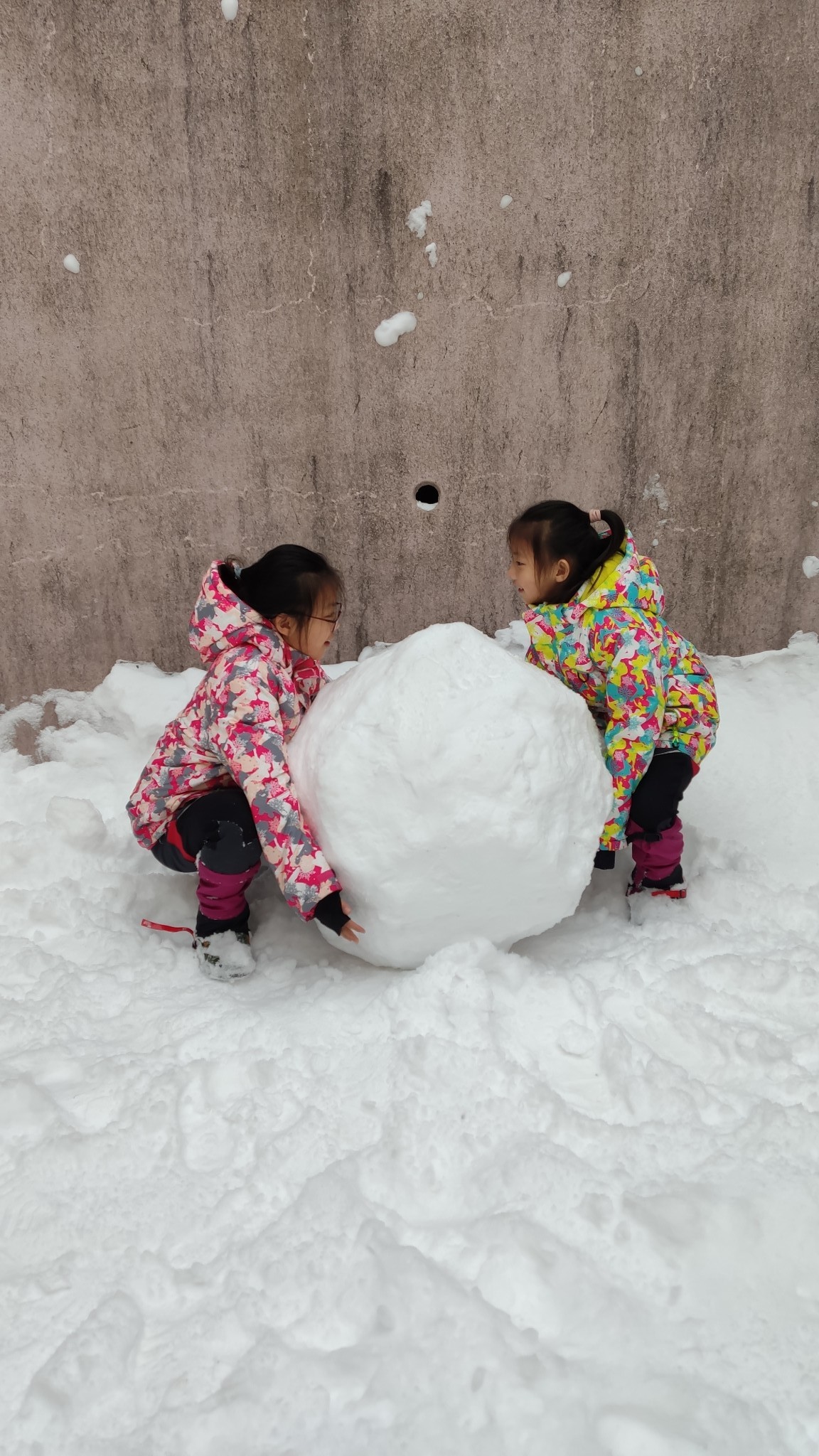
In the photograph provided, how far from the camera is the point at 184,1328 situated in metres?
1.21

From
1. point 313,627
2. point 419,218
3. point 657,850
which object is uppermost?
point 419,218

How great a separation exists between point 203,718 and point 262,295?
139cm

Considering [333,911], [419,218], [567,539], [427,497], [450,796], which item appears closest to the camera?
[450,796]

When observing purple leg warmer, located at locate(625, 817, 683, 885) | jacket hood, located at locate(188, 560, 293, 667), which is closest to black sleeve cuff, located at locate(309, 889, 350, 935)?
jacket hood, located at locate(188, 560, 293, 667)

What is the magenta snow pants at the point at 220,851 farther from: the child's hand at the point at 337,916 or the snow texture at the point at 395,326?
the snow texture at the point at 395,326

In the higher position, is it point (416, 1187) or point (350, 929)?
point (350, 929)

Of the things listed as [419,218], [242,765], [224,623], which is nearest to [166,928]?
[242,765]

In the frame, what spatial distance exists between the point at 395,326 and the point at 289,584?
115 cm

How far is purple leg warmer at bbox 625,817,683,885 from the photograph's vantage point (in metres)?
2.12

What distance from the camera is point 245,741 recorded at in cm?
189

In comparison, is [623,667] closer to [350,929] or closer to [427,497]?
[350,929]

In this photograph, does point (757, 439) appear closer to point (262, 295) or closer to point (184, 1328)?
point (262, 295)

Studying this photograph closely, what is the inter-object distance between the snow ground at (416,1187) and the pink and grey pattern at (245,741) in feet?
0.92

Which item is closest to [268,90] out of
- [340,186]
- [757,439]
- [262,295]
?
[340,186]
